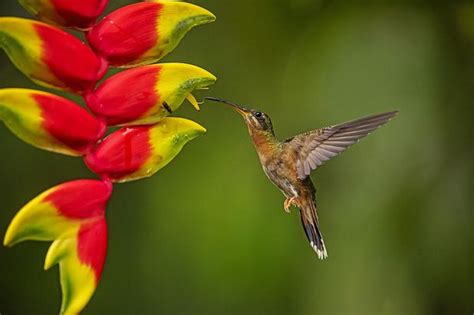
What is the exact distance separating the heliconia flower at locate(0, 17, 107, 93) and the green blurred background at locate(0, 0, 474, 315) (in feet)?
5.32

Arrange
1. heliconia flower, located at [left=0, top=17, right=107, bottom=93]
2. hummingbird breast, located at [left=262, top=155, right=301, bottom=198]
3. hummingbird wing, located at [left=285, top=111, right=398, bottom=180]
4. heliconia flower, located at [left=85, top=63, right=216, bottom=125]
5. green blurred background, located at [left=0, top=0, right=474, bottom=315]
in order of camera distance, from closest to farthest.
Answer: heliconia flower, located at [left=0, top=17, right=107, bottom=93] < heliconia flower, located at [left=85, top=63, right=216, bottom=125] < hummingbird wing, located at [left=285, top=111, right=398, bottom=180] < hummingbird breast, located at [left=262, top=155, right=301, bottom=198] < green blurred background, located at [left=0, top=0, right=474, bottom=315]

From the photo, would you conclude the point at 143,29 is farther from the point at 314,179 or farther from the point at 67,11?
the point at 314,179

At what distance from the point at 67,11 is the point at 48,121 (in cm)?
13

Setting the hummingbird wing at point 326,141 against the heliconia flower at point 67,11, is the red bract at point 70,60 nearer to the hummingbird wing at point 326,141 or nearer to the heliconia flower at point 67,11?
the heliconia flower at point 67,11

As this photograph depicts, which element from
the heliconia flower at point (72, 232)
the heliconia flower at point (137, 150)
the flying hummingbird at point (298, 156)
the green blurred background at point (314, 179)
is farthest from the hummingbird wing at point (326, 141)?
the green blurred background at point (314, 179)

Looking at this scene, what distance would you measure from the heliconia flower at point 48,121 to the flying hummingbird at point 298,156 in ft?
1.59

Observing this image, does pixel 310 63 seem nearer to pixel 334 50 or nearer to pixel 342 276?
pixel 334 50

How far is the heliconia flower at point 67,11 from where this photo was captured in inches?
37.5

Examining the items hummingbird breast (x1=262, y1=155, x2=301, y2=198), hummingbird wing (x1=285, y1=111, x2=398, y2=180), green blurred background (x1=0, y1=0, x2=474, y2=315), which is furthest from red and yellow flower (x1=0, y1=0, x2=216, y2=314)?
green blurred background (x1=0, y1=0, x2=474, y2=315)

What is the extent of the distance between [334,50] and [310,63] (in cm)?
9

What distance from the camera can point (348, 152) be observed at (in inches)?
104

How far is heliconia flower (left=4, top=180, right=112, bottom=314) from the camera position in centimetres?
92

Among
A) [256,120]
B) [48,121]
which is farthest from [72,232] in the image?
[256,120]

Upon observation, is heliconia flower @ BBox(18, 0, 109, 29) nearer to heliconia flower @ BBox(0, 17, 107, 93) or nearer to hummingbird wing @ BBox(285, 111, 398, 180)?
heliconia flower @ BBox(0, 17, 107, 93)
